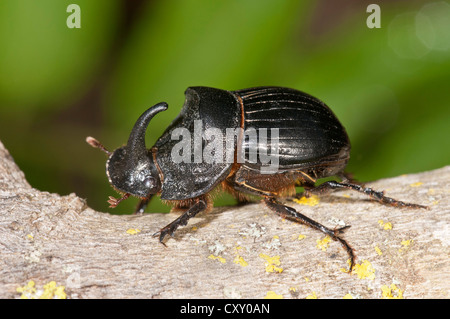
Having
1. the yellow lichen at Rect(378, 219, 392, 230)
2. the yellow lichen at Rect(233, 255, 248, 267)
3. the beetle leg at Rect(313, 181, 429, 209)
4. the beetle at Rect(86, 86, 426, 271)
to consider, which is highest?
the beetle at Rect(86, 86, 426, 271)

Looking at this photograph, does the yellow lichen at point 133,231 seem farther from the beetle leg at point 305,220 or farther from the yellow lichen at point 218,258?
the beetle leg at point 305,220

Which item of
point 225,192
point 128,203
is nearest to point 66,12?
point 128,203

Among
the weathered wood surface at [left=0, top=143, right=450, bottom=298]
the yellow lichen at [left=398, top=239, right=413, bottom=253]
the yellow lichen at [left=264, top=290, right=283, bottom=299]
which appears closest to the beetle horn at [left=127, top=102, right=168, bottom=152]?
the weathered wood surface at [left=0, top=143, right=450, bottom=298]

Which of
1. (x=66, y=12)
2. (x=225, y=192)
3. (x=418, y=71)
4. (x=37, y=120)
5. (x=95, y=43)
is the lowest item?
(x=225, y=192)

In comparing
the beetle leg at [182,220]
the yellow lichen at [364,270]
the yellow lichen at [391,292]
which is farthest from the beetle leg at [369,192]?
the beetle leg at [182,220]

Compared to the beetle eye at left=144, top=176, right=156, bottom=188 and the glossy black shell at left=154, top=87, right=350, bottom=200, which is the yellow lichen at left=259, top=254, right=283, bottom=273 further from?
the beetle eye at left=144, top=176, right=156, bottom=188

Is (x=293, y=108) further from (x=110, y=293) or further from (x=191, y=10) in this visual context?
(x=110, y=293)
